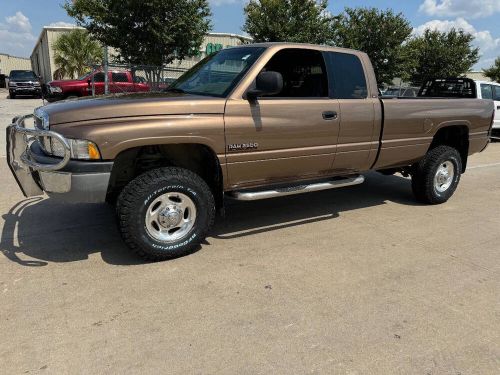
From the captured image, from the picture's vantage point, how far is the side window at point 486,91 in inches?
452

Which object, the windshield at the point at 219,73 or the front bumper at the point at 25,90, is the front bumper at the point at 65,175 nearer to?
the windshield at the point at 219,73

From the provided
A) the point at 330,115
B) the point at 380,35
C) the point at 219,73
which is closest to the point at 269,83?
the point at 219,73

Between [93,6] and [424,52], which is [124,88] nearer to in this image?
[93,6]

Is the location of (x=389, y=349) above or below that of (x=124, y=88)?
below

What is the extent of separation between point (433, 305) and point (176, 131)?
2.46 meters

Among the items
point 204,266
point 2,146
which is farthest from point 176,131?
point 2,146

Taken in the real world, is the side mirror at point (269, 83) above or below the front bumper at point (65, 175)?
above

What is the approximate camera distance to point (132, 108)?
368cm

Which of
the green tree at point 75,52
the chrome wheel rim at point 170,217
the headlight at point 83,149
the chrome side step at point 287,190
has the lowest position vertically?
the chrome wheel rim at point 170,217

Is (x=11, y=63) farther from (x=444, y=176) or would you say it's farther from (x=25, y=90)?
(x=444, y=176)

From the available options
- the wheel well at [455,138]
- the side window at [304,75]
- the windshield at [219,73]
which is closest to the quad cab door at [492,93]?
the wheel well at [455,138]

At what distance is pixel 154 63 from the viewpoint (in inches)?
580

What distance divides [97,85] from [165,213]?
14151 mm

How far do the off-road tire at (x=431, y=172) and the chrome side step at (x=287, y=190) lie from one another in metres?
1.27
